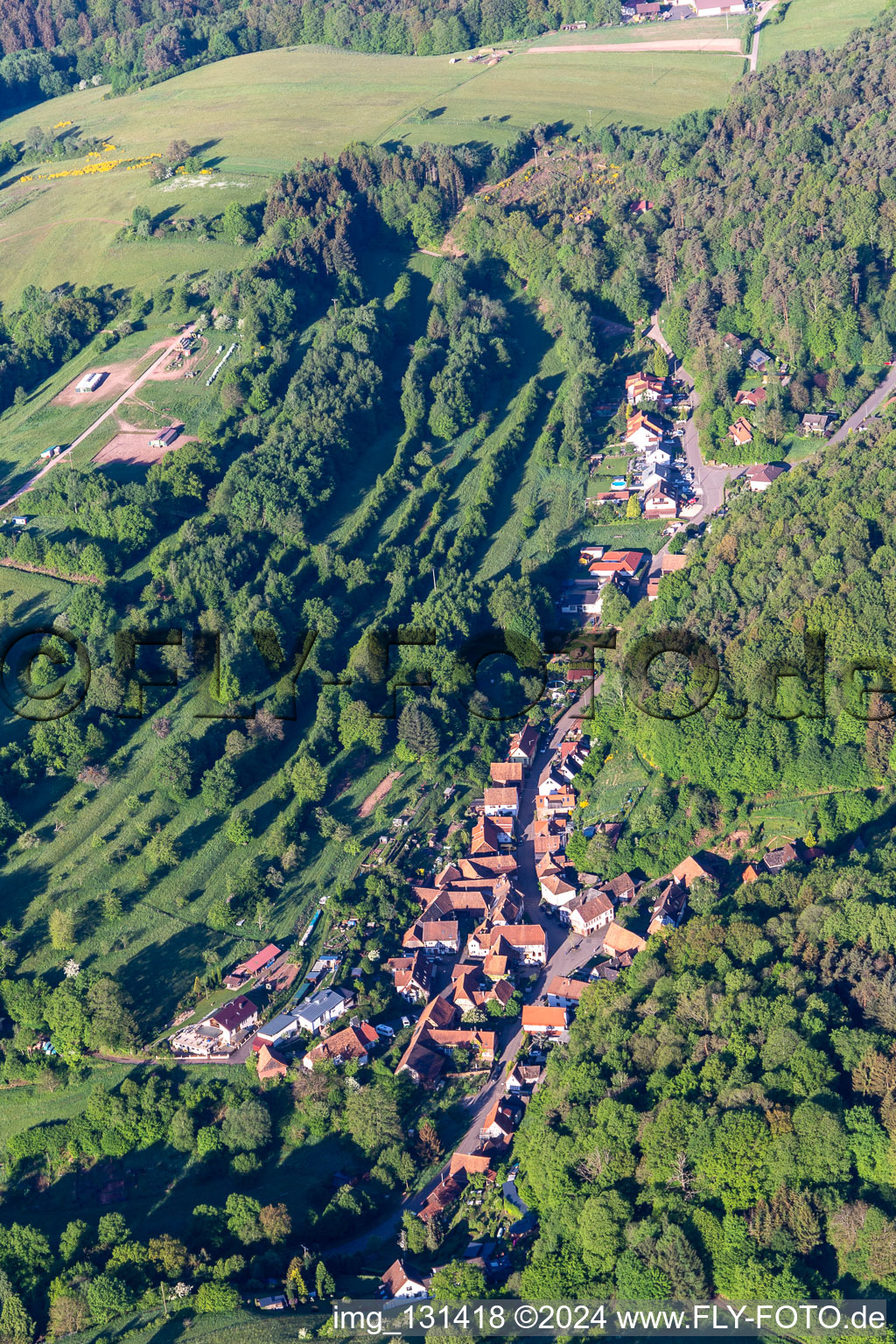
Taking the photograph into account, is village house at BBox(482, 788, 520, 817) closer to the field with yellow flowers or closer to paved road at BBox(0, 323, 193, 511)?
paved road at BBox(0, 323, 193, 511)

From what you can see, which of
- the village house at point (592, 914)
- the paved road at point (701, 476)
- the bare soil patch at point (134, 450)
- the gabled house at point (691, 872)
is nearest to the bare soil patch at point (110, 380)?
the bare soil patch at point (134, 450)

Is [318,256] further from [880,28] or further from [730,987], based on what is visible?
[730,987]

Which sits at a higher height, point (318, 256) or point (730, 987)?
point (318, 256)

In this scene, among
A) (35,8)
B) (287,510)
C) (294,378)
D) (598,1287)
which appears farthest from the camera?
(35,8)

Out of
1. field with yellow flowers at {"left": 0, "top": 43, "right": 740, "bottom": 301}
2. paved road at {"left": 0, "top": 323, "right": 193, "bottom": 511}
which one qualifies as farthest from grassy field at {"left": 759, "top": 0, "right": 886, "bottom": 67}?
paved road at {"left": 0, "top": 323, "right": 193, "bottom": 511}

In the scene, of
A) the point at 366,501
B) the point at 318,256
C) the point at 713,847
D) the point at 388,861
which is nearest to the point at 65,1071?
the point at 388,861

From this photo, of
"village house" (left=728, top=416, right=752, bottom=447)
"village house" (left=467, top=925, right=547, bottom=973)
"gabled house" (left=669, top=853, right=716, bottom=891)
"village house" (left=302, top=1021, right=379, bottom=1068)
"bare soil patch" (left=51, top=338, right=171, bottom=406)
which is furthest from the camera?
"bare soil patch" (left=51, top=338, right=171, bottom=406)
